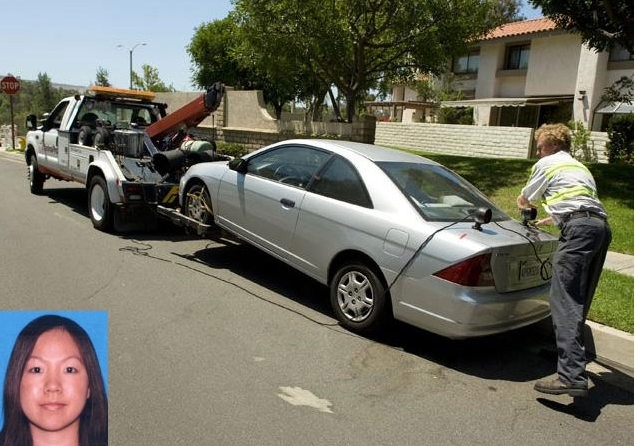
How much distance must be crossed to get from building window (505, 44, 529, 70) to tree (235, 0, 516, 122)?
19.7 m

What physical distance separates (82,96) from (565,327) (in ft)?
Answer: 27.7

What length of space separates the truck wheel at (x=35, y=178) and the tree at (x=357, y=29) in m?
6.39

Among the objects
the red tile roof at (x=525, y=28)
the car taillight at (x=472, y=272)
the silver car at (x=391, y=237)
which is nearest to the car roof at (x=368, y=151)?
the silver car at (x=391, y=237)

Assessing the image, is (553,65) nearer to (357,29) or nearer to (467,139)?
(467,139)

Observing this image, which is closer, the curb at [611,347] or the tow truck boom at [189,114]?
the curb at [611,347]

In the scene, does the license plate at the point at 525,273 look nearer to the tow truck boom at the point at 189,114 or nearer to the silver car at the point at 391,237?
the silver car at the point at 391,237

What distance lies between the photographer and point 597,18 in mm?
12055

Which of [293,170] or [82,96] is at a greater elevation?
[82,96]

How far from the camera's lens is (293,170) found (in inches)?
231

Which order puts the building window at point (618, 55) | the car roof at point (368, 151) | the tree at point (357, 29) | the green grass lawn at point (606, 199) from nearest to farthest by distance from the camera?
the green grass lawn at point (606, 199)
the car roof at point (368, 151)
the tree at point (357, 29)
the building window at point (618, 55)

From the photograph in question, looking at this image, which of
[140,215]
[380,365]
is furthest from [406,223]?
[140,215]

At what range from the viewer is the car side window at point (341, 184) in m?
5.08

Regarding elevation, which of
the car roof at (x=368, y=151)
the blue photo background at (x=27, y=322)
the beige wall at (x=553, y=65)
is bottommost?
the blue photo background at (x=27, y=322)

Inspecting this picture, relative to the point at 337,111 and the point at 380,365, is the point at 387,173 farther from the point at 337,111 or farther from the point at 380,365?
the point at 337,111
